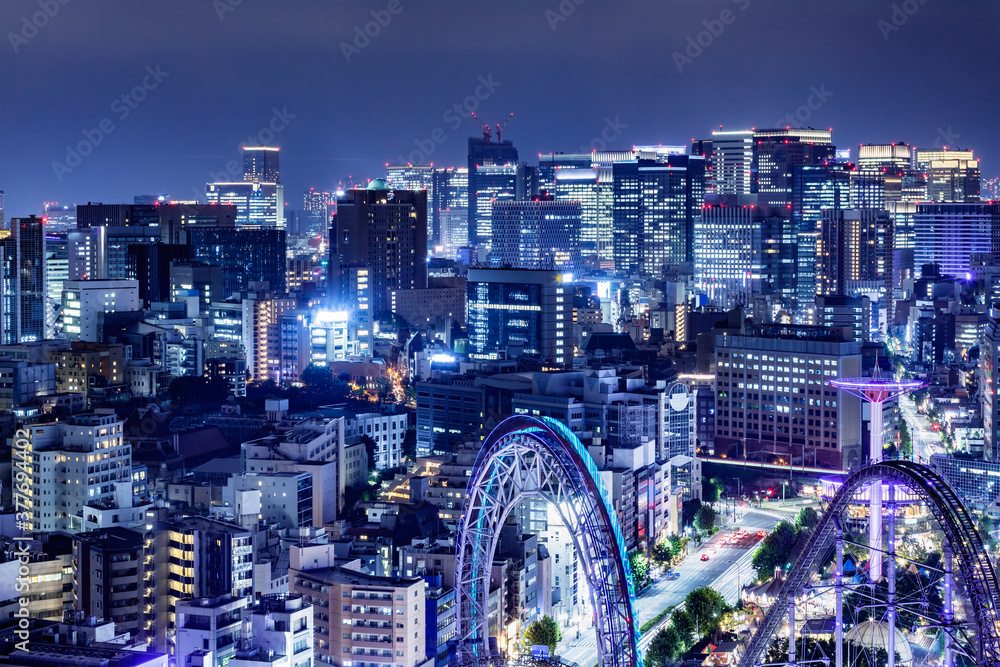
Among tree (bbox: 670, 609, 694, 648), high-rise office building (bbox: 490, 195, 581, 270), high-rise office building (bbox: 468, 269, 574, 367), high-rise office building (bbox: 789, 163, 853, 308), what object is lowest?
tree (bbox: 670, 609, 694, 648)

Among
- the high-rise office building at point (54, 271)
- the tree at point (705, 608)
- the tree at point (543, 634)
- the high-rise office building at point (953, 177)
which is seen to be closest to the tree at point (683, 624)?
the tree at point (705, 608)

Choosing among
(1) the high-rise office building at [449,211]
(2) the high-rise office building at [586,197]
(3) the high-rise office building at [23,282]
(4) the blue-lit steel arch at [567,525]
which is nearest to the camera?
(4) the blue-lit steel arch at [567,525]

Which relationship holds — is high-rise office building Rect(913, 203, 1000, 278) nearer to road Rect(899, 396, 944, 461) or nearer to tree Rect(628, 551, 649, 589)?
road Rect(899, 396, 944, 461)

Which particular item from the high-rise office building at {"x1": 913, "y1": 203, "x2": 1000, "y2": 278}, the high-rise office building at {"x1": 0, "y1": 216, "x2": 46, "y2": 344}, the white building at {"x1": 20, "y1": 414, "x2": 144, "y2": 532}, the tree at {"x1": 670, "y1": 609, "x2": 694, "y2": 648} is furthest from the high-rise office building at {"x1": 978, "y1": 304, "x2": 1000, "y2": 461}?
the high-rise office building at {"x1": 913, "y1": 203, "x2": 1000, "y2": 278}

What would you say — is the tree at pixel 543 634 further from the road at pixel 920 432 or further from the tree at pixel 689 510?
the road at pixel 920 432

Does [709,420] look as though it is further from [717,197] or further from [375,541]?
[717,197]

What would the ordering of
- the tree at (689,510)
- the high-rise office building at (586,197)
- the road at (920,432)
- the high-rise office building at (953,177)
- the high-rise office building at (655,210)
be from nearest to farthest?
the tree at (689,510), the road at (920,432), the high-rise office building at (655,210), the high-rise office building at (586,197), the high-rise office building at (953,177)
